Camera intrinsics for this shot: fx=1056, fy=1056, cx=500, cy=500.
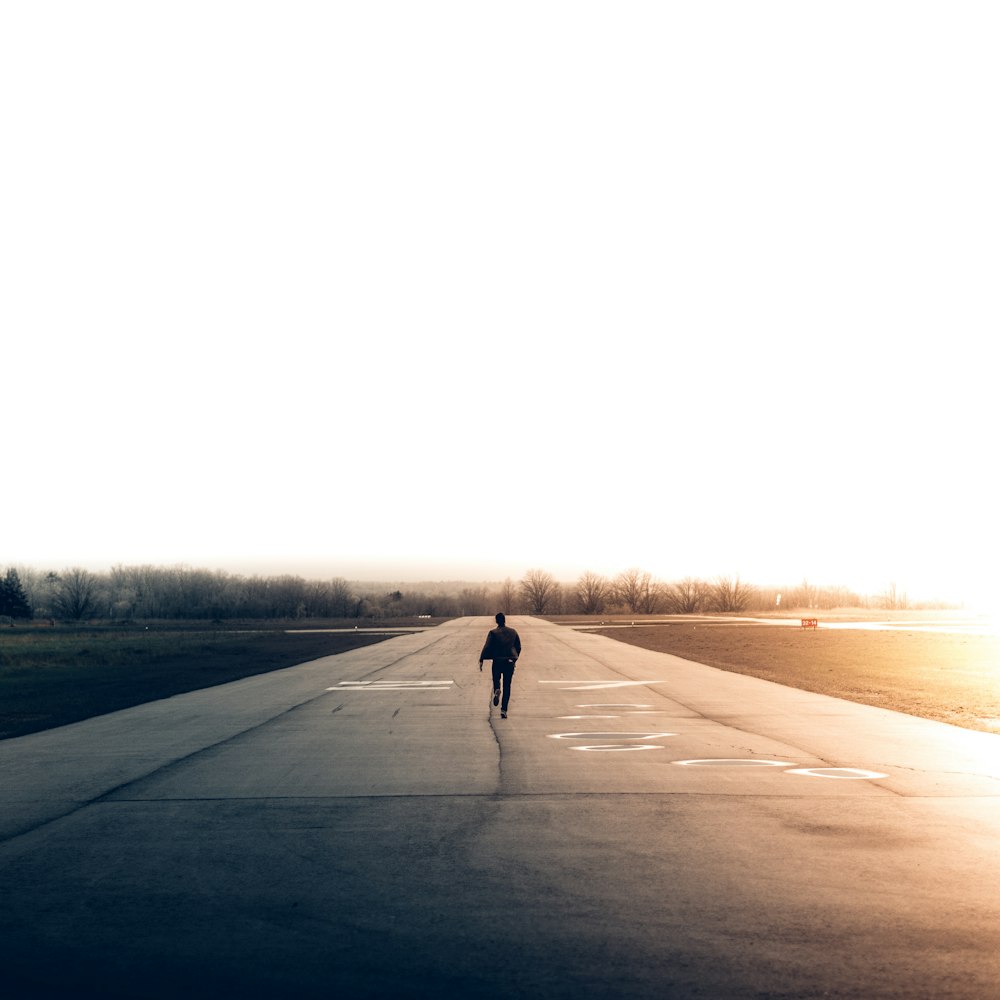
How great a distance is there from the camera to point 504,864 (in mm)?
7637

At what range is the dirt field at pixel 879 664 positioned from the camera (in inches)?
878

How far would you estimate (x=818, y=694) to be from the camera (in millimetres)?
23609

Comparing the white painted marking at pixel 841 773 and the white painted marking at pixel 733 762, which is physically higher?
the white painted marking at pixel 733 762

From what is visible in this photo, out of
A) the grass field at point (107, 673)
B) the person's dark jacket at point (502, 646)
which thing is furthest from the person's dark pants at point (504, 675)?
the grass field at point (107, 673)

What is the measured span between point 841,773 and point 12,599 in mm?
134387

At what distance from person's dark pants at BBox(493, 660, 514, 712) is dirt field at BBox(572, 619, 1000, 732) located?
762 centimetres

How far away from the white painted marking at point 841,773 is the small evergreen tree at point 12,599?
132188mm

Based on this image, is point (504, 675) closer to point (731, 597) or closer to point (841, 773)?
point (841, 773)

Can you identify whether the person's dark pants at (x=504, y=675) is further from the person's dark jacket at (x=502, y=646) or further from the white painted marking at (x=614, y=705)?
the white painted marking at (x=614, y=705)

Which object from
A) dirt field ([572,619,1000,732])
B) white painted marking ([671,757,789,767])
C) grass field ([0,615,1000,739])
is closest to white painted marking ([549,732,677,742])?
white painted marking ([671,757,789,767])

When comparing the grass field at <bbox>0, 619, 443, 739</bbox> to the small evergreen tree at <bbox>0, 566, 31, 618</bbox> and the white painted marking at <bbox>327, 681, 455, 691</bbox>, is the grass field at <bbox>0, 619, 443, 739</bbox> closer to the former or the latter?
the white painted marking at <bbox>327, 681, 455, 691</bbox>

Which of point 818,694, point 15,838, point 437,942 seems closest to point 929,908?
point 437,942

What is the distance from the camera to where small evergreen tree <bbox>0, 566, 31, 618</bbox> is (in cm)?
12862

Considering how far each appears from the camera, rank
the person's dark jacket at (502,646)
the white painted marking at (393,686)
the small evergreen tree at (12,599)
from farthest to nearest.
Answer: the small evergreen tree at (12,599) → the white painted marking at (393,686) → the person's dark jacket at (502,646)
